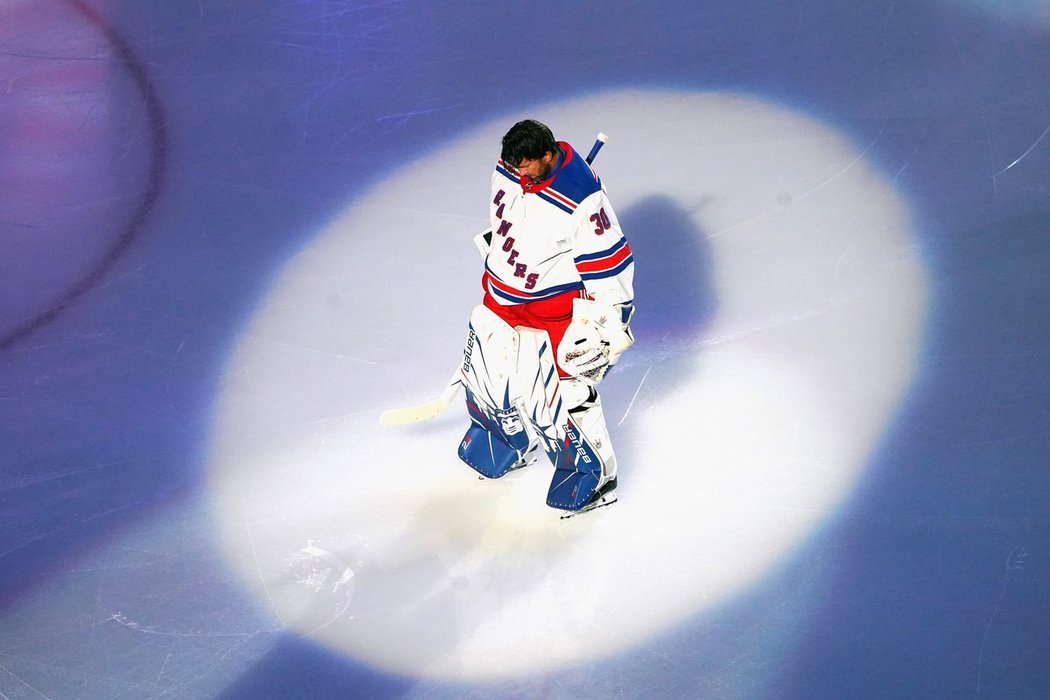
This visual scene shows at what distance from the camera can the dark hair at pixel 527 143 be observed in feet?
12.2

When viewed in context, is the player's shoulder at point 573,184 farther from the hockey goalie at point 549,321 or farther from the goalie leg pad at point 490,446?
the goalie leg pad at point 490,446

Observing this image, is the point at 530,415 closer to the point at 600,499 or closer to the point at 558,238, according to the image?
the point at 600,499

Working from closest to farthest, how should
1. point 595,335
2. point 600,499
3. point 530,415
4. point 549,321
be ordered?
point 595,335 < point 549,321 < point 530,415 < point 600,499

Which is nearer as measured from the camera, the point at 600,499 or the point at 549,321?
the point at 549,321

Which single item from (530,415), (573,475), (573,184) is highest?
(573,184)

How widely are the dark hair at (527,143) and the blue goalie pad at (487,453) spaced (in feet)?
3.65

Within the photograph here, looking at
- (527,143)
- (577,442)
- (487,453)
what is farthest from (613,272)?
(487,453)

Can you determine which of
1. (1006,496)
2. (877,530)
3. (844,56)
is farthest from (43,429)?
(844,56)

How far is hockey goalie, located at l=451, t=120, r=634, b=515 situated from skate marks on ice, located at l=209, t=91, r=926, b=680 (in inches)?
7.4

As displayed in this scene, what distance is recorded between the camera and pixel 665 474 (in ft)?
15.0

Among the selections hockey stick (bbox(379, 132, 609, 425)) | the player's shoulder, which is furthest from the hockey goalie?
hockey stick (bbox(379, 132, 609, 425))

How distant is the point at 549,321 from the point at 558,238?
34cm

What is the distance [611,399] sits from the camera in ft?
15.8

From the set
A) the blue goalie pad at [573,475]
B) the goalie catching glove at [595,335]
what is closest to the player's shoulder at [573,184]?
the goalie catching glove at [595,335]
